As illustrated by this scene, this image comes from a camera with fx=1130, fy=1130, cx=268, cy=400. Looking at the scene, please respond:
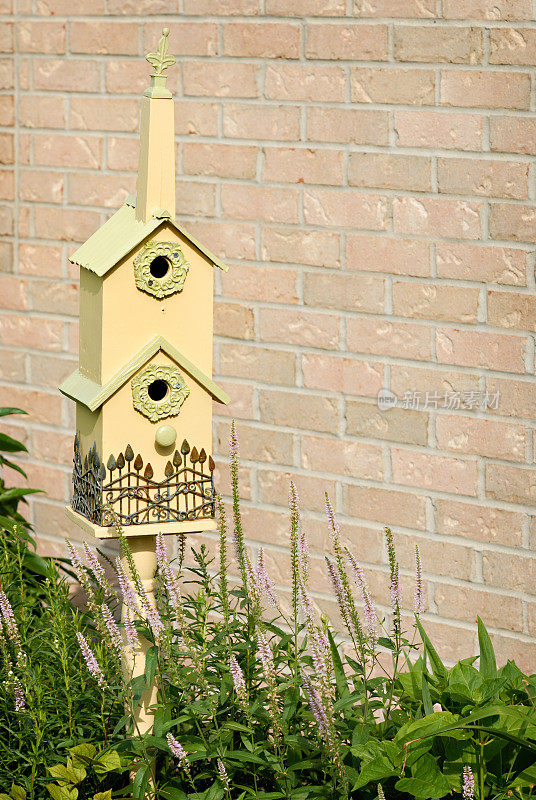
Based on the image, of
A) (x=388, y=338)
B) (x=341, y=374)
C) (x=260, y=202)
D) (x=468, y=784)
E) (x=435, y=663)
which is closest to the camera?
(x=468, y=784)

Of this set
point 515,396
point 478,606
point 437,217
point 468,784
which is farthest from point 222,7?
point 468,784

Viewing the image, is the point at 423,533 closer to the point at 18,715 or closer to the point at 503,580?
the point at 503,580

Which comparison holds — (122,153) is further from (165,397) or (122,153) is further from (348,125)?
(165,397)

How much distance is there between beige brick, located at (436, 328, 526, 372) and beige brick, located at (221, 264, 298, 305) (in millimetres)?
544

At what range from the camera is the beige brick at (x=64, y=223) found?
405cm

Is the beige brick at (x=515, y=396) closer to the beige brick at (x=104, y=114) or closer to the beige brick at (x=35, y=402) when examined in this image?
the beige brick at (x=104, y=114)

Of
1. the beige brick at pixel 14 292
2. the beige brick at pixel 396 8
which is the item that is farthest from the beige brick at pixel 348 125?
the beige brick at pixel 14 292

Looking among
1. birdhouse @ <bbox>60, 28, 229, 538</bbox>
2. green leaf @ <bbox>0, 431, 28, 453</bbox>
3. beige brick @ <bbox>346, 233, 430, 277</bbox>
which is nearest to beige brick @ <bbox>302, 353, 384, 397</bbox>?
beige brick @ <bbox>346, 233, 430, 277</bbox>

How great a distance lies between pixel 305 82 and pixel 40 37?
3.84ft

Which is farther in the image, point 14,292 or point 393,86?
point 14,292

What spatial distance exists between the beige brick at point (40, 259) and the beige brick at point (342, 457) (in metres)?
1.22

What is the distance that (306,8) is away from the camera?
3.48 m

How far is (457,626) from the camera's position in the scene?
336 cm

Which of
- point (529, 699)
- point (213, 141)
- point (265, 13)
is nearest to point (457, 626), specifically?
point (529, 699)
